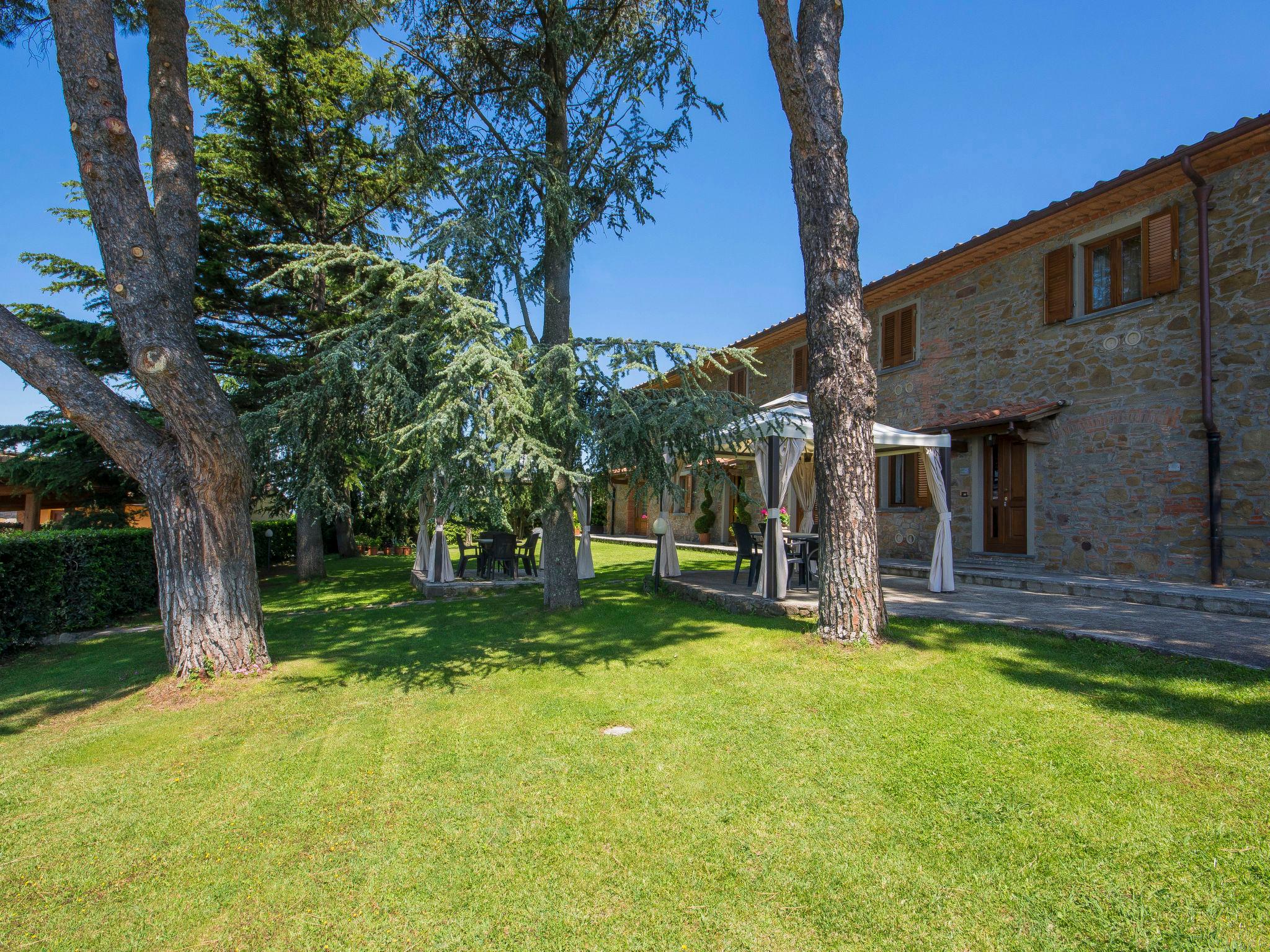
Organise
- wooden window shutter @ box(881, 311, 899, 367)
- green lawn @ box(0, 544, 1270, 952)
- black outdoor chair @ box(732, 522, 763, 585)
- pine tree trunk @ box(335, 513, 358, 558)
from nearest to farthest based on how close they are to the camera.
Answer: green lawn @ box(0, 544, 1270, 952) → black outdoor chair @ box(732, 522, 763, 585) → wooden window shutter @ box(881, 311, 899, 367) → pine tree trunk @ box(335, 513, 358, 558)

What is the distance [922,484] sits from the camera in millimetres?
11945

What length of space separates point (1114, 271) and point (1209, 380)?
7.03ft

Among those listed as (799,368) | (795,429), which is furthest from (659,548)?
(799,368)

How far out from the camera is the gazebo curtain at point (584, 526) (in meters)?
7.51

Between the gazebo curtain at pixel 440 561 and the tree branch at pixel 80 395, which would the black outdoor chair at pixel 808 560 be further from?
the tree branch at pixel 80 395

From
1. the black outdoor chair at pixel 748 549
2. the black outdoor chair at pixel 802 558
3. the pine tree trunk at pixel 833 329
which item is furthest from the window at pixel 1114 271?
the black outdoor chair at pixel 748 549

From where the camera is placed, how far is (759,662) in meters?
5.14

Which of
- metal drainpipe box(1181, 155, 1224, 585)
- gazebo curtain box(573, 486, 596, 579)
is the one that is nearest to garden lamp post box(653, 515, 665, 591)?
gazebo curtain box(573, 486, 596, 579)

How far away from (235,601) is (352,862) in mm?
3523

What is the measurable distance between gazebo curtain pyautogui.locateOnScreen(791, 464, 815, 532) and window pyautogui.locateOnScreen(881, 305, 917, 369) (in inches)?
102

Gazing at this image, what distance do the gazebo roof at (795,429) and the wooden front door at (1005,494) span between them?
159cm

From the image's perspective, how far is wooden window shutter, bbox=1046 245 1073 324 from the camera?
9477 millimetres

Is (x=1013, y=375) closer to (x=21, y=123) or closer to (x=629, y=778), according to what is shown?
(x=629, y=778)

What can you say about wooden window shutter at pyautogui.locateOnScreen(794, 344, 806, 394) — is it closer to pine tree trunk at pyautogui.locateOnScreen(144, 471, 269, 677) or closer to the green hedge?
pine tree trunk at pyautogui.locateOnScreen(144, 471, 269, 677)
